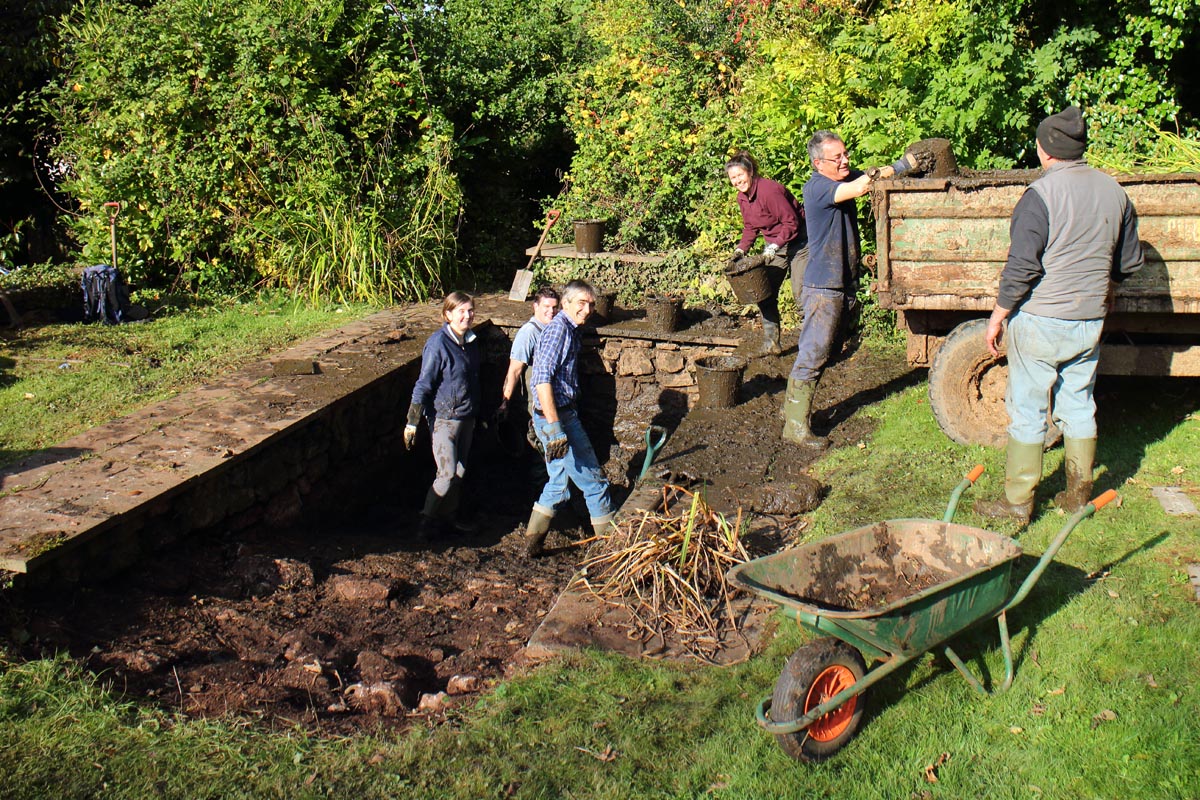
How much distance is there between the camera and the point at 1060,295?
17.3 feet

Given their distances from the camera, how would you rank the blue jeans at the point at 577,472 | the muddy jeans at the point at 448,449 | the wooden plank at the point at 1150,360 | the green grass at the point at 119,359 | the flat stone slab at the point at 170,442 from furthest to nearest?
1. the muddy jeans at the point at 448,449
2. the green grass at the point at 119,359
3. the blue jeans at the point at 577,472
4. the wooden plank at the point at 1150,360
5. the flat stone slab at the point at 170,442

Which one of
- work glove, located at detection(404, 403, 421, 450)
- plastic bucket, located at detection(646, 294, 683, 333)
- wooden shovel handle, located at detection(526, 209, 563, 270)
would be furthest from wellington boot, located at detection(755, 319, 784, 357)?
work glove, located at detection(404, 403, 421, 450)

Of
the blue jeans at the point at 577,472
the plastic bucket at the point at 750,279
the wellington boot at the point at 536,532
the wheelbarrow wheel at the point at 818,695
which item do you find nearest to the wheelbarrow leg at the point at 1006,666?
the wheelbarrow wheel at the point at 818,695

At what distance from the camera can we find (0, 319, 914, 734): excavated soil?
15.4 feet

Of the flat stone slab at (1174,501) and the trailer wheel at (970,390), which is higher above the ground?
the trailer wheel at (970,390)

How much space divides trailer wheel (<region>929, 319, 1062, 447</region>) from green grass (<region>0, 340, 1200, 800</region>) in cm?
185

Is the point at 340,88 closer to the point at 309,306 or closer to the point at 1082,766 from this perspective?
the point at 309,306

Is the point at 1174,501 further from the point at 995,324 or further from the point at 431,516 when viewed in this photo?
the point at 431,516

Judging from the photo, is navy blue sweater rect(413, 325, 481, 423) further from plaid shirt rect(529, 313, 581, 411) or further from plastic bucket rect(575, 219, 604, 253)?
plastic bucket rect(575, 219, 604, 253)

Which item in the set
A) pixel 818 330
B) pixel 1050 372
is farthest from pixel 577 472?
pixel 1050 372

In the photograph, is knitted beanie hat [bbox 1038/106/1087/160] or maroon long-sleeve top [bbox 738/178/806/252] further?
maroon long-sleeve top [bbox 738/178/806/252]

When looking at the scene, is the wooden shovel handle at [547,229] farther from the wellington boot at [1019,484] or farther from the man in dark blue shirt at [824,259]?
the wellington boot at [1019,484]

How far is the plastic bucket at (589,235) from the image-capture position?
36.4ft

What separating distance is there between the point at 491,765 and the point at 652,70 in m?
9.60
